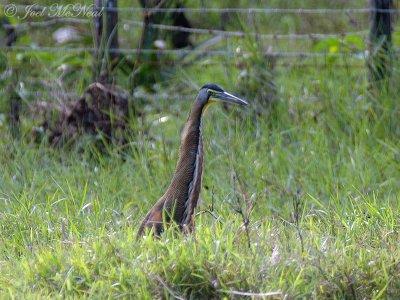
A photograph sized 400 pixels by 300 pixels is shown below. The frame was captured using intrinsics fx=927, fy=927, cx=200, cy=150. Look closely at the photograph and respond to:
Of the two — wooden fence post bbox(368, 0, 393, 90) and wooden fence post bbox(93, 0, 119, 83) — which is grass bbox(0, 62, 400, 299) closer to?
wooden fence post bbox(368, 0, 393, 90)

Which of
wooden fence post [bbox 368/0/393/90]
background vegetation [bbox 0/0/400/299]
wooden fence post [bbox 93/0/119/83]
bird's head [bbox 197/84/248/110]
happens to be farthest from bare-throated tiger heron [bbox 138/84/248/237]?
wooden fence post [bbox 368/0/393/90]

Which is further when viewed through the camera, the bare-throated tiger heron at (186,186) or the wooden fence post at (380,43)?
the wooden fence post at (380,43)

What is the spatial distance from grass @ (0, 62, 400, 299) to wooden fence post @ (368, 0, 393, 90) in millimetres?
178

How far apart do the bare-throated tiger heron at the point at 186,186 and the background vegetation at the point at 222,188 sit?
129mm

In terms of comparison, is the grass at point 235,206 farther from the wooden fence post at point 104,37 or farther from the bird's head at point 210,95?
the wooden fence post at point 104,37

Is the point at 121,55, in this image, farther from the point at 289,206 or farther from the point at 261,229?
the point at 261,229

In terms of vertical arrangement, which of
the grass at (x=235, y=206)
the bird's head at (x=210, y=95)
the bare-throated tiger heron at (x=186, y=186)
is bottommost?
the grass at (x=235, y=206)

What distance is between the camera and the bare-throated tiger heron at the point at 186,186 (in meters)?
4.56

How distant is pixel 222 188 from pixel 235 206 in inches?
29.6

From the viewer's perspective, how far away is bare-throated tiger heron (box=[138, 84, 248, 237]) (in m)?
4.56

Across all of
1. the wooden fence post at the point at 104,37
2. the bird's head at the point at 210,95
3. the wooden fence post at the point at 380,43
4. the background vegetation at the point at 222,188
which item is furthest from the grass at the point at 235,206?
the wooden fence post at the point at 104,37

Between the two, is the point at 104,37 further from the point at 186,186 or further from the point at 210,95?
the point at 186,186

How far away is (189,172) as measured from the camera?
4738mm

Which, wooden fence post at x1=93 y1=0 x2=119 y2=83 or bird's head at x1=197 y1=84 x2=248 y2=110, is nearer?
bird's head at x1=197 y1=84 x2=248 y2=110
